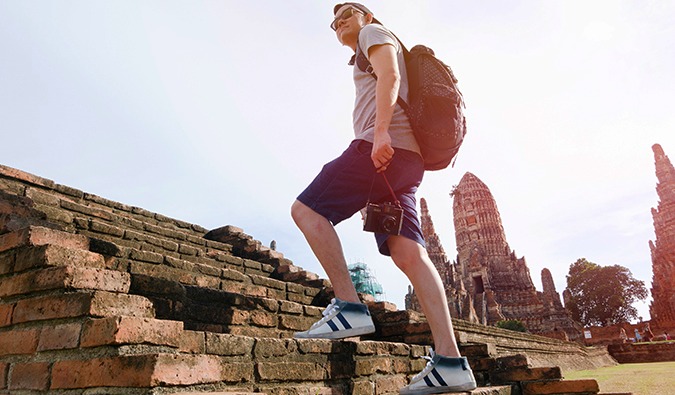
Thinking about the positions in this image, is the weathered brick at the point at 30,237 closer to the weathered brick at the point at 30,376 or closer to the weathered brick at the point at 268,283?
the weathered brick at the point at 30,376

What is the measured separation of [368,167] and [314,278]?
2.86 meters

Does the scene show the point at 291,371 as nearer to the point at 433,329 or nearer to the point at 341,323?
the point at 341,323

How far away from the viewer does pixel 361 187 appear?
2.41m

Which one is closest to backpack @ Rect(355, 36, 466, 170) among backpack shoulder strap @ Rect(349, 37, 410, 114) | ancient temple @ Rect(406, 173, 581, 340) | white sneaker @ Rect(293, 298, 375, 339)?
backpack shoulder strap @ Rect(349, 37, 410, 114)

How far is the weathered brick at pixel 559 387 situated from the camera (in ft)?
9.50

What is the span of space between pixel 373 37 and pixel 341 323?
161cm

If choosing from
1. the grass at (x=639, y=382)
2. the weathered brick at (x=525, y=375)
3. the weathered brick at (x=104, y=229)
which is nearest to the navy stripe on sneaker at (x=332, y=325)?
the weathered brick at (x=525, y=375)

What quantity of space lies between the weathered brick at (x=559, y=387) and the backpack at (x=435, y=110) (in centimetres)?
179

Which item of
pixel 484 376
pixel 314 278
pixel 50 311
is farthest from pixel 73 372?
pixel 314 278

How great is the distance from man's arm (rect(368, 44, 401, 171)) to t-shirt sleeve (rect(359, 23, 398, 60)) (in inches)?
1.1

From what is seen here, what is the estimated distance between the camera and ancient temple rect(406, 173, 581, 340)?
36.8m

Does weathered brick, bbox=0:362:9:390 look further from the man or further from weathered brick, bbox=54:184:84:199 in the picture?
weathered brick, bbox=54:184:84:199

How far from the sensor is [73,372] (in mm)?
1520

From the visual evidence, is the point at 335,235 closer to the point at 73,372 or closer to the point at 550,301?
the point at 73,372
